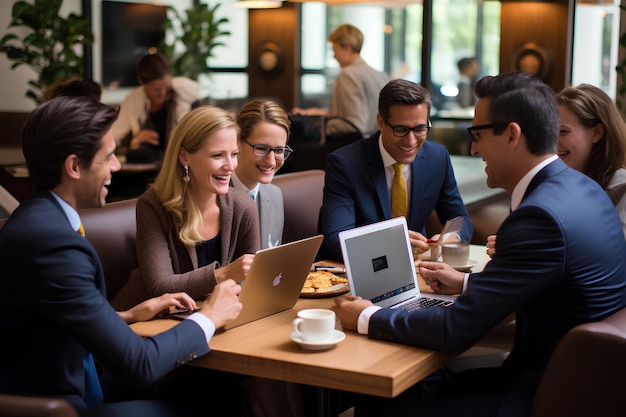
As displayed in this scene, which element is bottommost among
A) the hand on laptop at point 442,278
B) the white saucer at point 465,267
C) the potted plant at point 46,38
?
the white saucer at point 465,267

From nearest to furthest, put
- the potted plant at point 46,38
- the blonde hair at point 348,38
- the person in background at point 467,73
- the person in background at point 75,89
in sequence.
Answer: the person in background at point 75,89 < the blonde hair at point 348,38 < the potted plant at point 46,38 < the person in background at point 467,73

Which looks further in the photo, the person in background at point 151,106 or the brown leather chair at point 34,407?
the person in background at point 151,106

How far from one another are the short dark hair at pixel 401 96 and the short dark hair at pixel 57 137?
1.60m

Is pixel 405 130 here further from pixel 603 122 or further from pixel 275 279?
pixel 275 279

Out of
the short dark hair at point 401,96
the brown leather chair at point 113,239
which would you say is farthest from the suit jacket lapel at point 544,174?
the brown leather chair at point 113,239

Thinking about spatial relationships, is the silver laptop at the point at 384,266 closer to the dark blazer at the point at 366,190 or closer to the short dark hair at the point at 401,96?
the dark blazer at the point at 366,190

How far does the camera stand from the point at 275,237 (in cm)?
340

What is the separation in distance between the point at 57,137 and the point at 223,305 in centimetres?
59

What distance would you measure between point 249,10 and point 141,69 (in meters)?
4.79

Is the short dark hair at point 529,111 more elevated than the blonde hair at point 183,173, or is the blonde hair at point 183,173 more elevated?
the short dark hair at point 529,111

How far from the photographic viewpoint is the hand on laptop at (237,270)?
2.39 meters

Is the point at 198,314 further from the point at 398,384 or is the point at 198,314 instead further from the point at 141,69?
the point at 141,69

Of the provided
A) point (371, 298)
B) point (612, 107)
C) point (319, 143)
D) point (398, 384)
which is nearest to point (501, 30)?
point (319, 143)

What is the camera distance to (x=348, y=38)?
7238 mm
